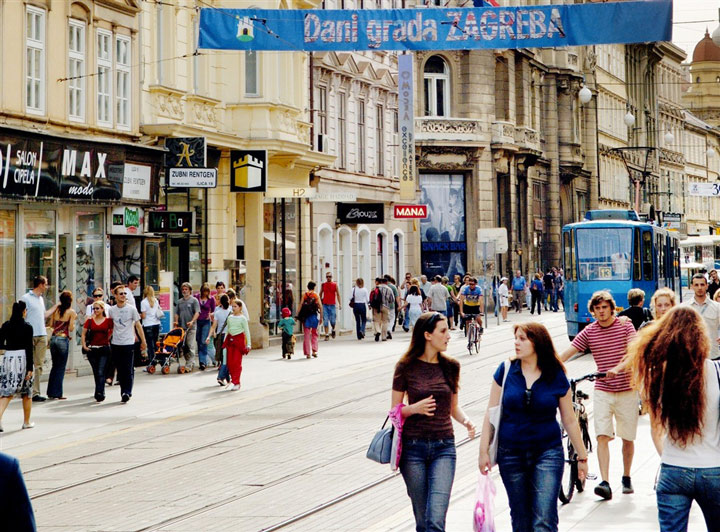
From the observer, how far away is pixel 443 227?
55.4 metres

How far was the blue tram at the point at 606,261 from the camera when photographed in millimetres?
33562

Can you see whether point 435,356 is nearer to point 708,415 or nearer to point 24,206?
point 708,415

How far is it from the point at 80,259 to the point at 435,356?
1865 centimetres

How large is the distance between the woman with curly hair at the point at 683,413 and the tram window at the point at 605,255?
27.3 meters

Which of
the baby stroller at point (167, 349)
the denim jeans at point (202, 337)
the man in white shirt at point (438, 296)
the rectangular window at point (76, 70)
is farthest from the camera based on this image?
the man in white shirt at point (438, 296)

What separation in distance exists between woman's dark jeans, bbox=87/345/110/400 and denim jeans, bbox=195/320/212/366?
6.34m

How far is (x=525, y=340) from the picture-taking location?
26.2 feet

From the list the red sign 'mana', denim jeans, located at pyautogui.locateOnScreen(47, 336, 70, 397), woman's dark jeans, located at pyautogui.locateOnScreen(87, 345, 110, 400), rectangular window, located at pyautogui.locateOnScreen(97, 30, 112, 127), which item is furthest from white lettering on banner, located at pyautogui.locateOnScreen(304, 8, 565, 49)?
the red sign 'mana'

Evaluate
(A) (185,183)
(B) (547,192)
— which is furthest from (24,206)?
(B) (547,192)

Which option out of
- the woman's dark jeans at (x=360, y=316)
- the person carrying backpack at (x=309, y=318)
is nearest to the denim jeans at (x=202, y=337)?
the person carrying backpack at (x=309, y=318)

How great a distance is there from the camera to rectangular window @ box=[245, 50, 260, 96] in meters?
33.8

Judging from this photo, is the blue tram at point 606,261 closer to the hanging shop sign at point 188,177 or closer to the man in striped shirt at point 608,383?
the hanging shop sign at point 188,177

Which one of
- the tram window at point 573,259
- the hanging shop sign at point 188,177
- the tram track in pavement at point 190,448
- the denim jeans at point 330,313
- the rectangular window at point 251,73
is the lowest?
the tram track in pavement at point 190,448

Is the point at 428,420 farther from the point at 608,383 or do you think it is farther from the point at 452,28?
the point at 452,28
